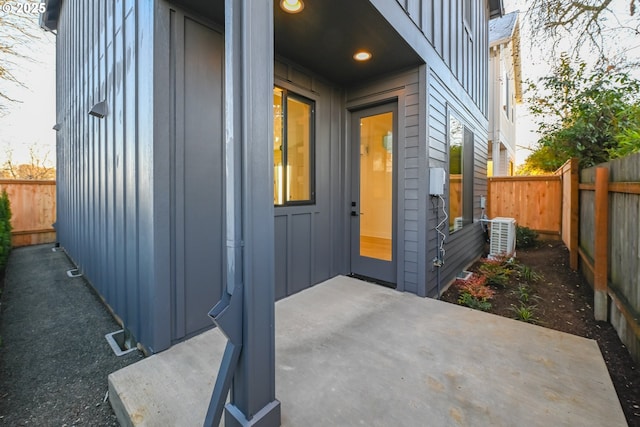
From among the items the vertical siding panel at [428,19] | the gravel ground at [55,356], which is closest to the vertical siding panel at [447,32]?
the vertical siding panel at [428,19]

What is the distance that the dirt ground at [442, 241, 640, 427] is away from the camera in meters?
1.96

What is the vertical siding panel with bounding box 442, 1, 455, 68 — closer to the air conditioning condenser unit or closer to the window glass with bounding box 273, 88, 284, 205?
the window glass with bounding box 273, 88, 284, 205

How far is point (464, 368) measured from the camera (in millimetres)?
1966

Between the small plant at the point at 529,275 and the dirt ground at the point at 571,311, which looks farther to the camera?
the small plant at the point at 529,275

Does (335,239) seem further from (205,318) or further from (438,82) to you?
(438,82)

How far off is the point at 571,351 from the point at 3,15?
11095mm

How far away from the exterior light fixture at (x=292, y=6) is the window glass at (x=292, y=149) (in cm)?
88

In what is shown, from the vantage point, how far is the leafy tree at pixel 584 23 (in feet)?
13.9

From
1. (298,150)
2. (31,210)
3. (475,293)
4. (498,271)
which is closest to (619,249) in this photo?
(475,293)

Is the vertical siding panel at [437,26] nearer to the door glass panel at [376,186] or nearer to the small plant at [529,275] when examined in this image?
the door glass panel at [376,186]

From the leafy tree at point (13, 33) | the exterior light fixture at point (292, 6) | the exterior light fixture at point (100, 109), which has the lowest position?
the exterior light fixture at point (100, 109)

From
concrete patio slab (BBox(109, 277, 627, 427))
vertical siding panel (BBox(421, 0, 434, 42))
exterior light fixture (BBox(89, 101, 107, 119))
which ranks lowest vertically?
concrete patio slab (BBox(109, 277, 627, 427))

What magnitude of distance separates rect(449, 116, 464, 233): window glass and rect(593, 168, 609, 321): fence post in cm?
162

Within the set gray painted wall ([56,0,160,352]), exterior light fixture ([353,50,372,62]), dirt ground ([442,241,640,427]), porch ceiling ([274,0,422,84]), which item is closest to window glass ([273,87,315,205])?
porch ceiling ([274,0,422,84])
